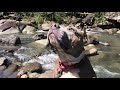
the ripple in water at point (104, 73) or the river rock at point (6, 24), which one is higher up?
the river rock at point (6, 24)

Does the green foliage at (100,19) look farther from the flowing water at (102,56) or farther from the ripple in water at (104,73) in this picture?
the ripple in water at (104,73)

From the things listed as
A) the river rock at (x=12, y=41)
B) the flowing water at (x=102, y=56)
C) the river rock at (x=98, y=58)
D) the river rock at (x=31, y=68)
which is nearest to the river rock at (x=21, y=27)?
the flowing water at (x=102, y=56)

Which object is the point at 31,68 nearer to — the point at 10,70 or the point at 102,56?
the point at 10,70

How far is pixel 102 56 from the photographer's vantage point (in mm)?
6504

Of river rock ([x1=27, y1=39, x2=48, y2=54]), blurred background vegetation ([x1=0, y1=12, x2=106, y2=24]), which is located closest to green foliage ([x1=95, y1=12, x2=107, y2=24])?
blurred background vegetation ([x1=0, y1=12, x2=106, y2=24])

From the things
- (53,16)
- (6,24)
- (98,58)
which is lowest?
(98,58)

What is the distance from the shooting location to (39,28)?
9.69 meters

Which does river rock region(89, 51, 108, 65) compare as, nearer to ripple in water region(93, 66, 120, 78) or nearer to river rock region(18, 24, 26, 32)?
ripple in water region(93, 66, 120, 78)

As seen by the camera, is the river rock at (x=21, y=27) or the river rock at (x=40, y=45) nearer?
the river rock at (x=40, y=45)

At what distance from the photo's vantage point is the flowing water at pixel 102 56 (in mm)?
5463

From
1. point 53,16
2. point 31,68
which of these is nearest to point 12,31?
point 53,16

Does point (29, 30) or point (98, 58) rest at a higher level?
point (29, 30)
